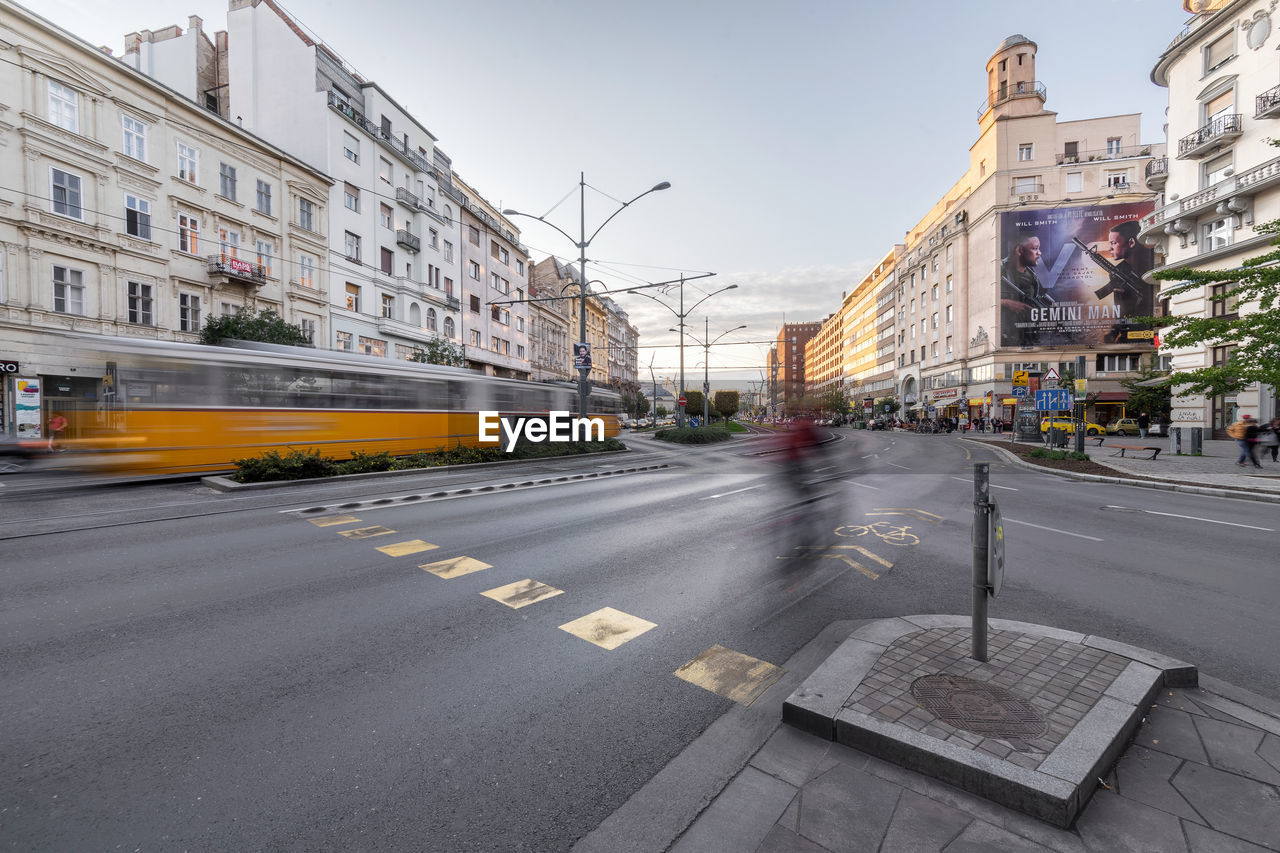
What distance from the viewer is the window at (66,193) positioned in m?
21.5

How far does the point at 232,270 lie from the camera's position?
26.2 m

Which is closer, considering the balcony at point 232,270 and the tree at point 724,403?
the balcony at point 232,270

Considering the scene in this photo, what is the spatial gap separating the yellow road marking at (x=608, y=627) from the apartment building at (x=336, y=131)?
3182cm

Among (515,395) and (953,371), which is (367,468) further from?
(953,371)

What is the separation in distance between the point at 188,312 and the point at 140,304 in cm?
182

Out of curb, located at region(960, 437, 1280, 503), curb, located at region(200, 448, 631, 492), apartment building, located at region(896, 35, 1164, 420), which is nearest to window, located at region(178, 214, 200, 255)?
curb, located at region(200, 448, 631, 492)

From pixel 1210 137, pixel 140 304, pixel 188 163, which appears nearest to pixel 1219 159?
pixel 1210 137

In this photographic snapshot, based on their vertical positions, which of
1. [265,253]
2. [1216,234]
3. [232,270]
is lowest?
[232,270]

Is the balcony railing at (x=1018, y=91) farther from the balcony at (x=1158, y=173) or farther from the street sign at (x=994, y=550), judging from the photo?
the street sign at (x=994, y=550)

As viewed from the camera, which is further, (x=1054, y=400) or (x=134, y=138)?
(x=134, y=138)

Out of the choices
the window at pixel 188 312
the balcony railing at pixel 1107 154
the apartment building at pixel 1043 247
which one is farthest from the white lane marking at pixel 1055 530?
the balcony railing at pixel 1107 154

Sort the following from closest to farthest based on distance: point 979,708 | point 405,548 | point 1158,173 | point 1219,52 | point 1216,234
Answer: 1. point 979,708
2. point 405,548
3. point 1219,52
4. point 1216,234
5. point 1158,173

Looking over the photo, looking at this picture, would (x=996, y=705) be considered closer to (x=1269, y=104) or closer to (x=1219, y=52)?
(x=1269, y=104)

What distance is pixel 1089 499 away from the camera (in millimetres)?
11578
